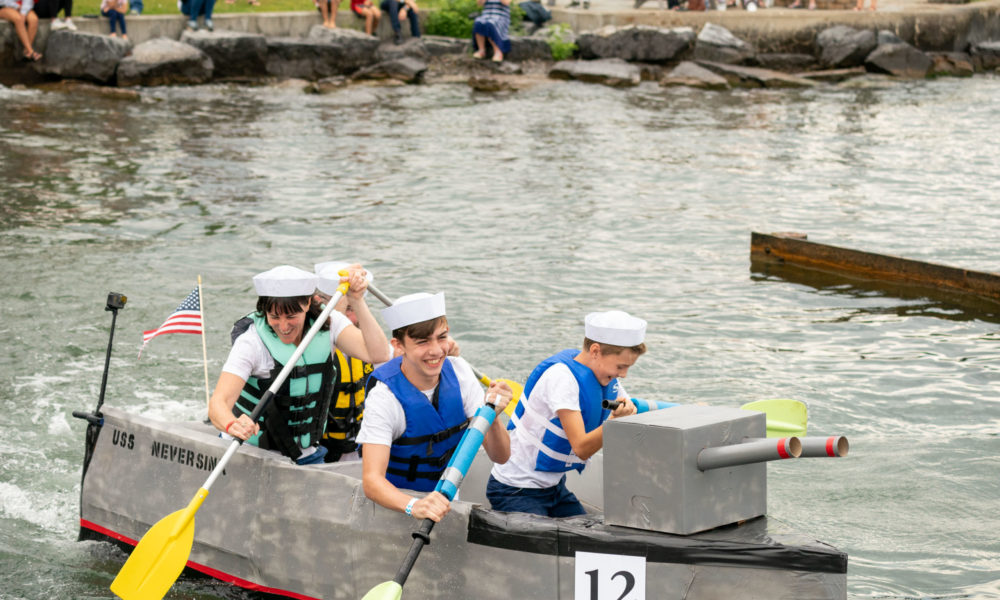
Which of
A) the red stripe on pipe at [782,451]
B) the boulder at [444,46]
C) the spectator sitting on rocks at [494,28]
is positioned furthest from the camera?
the boulder at [444,46]

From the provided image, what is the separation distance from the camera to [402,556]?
489 cm

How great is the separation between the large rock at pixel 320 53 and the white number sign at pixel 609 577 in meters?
20.3

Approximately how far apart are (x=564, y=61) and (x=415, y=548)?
21655 millimetres

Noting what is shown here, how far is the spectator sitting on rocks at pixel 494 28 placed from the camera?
957 inches

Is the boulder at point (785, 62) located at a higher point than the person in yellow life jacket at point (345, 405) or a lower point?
higher

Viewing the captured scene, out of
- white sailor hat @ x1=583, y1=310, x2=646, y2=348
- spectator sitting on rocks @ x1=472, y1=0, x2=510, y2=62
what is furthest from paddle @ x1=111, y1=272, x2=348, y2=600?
spectator sitting on rocks @ x1=472, y1=0, x2=510, y2=62

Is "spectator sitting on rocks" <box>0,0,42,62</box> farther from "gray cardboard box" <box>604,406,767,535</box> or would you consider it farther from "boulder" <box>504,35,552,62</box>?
"gray cardboard box" <box>604,406,767,535</box>

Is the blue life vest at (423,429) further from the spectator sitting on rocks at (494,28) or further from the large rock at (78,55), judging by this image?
the spectator sitting on rocks at (494,28)

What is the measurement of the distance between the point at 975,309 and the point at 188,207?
29.2 feet

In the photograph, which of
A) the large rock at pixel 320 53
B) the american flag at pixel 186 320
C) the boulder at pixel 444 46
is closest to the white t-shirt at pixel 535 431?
the american flag at pixel 186 320

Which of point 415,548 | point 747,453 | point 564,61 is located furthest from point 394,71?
point 747,453

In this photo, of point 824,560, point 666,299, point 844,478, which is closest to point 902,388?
point 844,478

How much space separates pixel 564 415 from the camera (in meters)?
4.97

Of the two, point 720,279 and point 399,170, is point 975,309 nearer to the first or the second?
point 720,279
